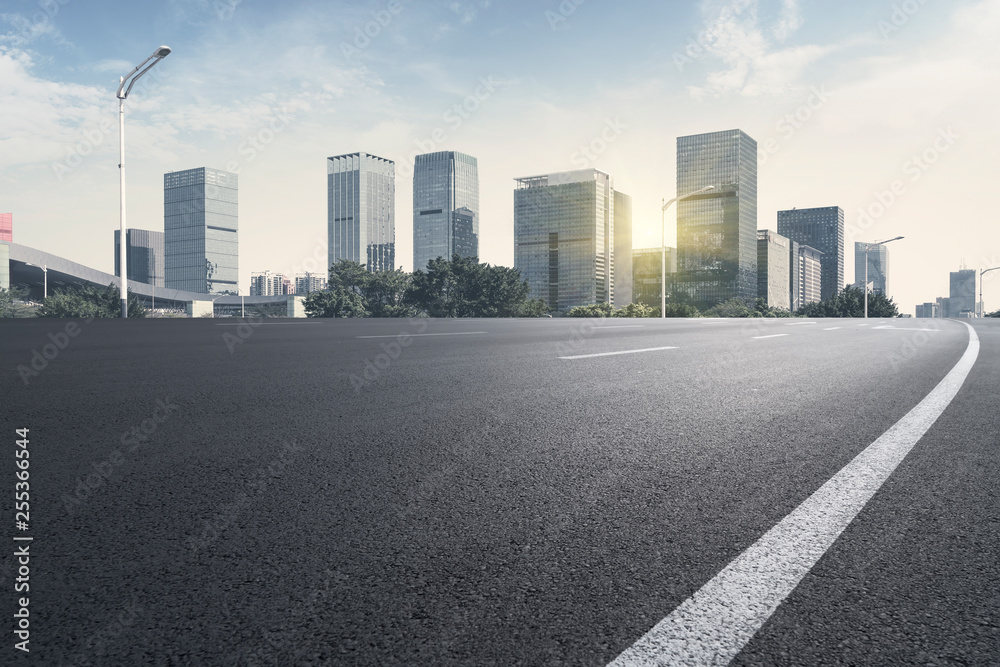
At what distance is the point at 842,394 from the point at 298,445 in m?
4.32

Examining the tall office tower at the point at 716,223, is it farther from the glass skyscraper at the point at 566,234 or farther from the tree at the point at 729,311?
the tree at the point at 729,311

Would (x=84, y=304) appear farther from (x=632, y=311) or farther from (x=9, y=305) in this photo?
(x=632, y=311)

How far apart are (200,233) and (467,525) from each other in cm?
18163

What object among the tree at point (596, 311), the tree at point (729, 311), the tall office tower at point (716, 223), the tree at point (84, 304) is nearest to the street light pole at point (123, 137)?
the tree at point (84, 304)

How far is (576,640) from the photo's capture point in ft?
4.78

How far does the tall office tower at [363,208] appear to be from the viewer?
530ft

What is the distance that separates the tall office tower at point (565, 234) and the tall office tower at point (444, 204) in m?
14.2

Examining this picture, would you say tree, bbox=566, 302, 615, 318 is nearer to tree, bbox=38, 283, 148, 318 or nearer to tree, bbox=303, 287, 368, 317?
tree, bbox=38, 283, 148, 318

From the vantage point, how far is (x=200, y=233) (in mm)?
166125

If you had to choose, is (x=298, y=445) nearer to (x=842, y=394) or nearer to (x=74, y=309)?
(x=842, y=394)

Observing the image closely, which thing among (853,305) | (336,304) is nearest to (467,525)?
(336,304)

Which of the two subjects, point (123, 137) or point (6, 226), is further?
point (6, 226)

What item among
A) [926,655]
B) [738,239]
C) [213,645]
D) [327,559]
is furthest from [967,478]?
[738,239]

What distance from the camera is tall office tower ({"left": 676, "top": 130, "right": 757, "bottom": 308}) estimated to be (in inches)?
6378
